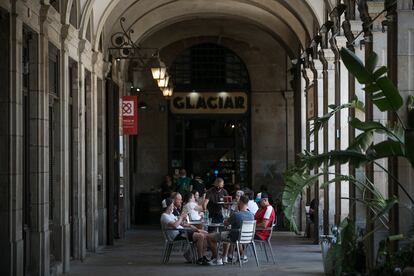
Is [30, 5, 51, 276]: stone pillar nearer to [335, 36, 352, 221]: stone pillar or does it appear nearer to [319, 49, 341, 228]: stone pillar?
[335, 36, 352, 221]: stone pillar

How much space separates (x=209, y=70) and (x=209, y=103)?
1.14m

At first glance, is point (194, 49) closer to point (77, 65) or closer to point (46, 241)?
point (77, 65)

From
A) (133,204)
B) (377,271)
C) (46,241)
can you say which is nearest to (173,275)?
(46,241)

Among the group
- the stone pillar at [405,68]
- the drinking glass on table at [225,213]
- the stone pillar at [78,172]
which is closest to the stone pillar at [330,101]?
the drinking glass on table at [225,213]

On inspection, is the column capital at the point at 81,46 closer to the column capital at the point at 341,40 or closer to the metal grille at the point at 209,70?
the column capital at the point at 341,40

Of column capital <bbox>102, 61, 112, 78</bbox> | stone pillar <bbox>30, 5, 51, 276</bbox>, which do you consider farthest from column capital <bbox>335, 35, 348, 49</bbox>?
stone pillar <bbox>30, 5, 51, 276</bbox>

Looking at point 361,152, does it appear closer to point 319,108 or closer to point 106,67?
point 319,108

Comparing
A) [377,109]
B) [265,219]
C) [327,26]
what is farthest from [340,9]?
[265,219]

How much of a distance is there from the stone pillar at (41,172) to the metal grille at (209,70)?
17114 millimetres

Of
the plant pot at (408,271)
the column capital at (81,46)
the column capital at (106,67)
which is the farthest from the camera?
the column capital at (106,67)

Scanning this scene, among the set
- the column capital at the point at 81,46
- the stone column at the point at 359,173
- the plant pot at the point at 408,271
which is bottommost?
the plant pot at the point at 408,271

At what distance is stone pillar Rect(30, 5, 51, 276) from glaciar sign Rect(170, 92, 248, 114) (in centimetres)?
1712

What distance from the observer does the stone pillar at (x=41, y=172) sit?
14.7m
